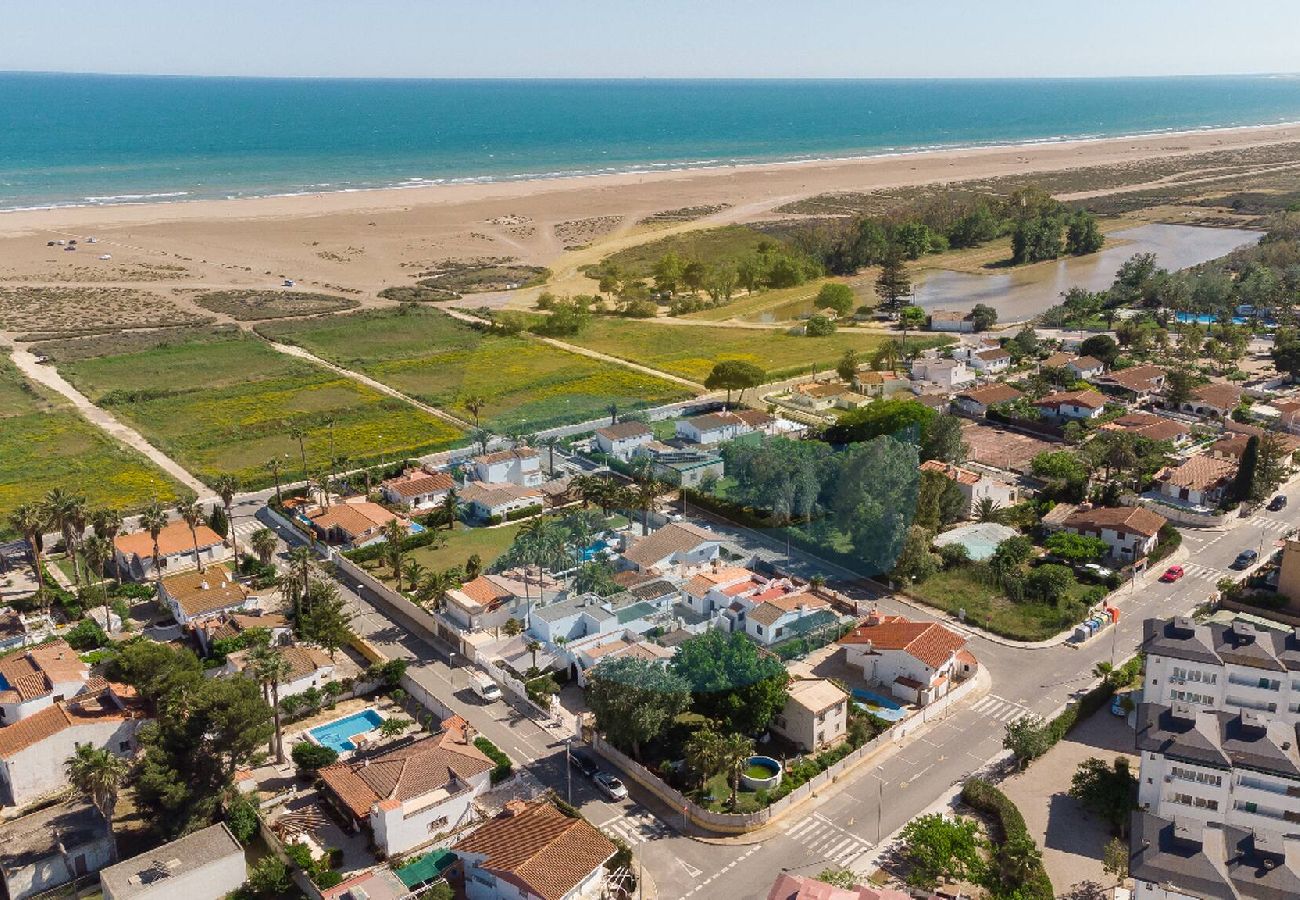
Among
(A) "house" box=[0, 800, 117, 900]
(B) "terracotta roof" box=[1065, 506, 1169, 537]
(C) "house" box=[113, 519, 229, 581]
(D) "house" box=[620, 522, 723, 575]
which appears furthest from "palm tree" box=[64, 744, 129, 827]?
(B) "terracotta roof" box=[1065, 506, 1169, 537]

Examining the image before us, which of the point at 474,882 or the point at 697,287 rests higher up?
the point at 697,287

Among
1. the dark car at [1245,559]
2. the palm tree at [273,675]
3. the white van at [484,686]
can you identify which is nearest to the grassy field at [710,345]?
the dark car at [1245,559]

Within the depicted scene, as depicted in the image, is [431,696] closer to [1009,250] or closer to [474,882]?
[474,882]

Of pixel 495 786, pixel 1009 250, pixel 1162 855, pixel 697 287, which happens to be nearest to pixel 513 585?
pixel 495 786

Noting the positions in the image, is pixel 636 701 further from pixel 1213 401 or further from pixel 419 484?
pixel 1213 401

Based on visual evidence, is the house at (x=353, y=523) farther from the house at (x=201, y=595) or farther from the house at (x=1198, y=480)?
the house at (x=1198, y=480)

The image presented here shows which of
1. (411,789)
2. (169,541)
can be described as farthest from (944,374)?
(411,789)
